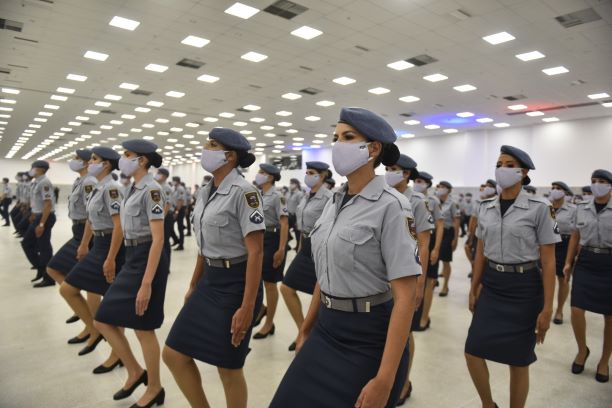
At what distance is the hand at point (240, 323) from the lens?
2098 millimetres

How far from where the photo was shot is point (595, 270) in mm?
3596

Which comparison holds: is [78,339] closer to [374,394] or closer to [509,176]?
[374,394]

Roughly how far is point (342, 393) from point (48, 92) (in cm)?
1697

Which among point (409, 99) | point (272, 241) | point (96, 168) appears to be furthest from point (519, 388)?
point (409, 99)

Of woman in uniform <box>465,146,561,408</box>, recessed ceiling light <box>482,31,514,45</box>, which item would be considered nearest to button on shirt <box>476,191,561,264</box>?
woman in uniform <box>465,146,561,408</box>

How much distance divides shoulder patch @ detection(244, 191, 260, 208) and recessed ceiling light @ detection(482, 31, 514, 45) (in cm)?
821

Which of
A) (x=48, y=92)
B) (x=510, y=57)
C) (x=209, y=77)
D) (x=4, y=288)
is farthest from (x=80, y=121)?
(x=510, y=57)

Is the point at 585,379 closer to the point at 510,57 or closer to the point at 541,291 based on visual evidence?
the point at 541,291

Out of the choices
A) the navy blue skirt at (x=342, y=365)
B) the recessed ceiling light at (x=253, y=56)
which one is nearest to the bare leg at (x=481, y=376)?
the navy blue skirt at (x=342, y=365)

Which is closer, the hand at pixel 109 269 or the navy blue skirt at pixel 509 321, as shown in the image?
the navy blue skirt at pixel 509 321

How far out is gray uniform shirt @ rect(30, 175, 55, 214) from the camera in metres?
5.75

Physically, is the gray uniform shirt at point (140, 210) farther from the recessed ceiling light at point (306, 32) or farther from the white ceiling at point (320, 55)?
the recessed ceiling light at point (306, 32)

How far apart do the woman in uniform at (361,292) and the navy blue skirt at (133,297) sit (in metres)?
1.49

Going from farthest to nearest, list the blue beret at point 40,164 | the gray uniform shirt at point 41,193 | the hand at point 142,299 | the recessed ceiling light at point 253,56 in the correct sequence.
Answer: the recessed ceiling light at point 253,56
the blue beret at point 40,164
the gray uniform shirt at point 41,193
the hand at point 142,299
